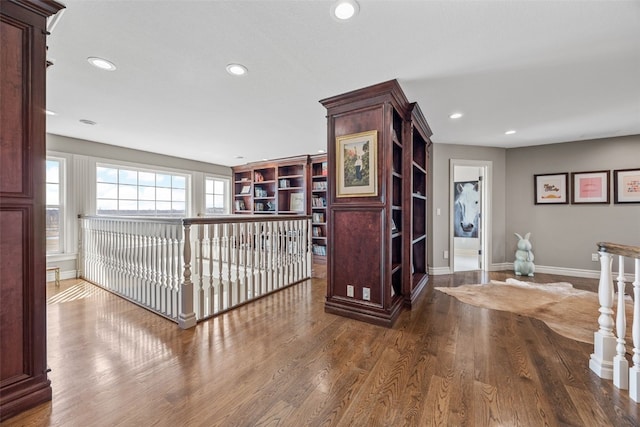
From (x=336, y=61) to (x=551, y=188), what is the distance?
4.59m

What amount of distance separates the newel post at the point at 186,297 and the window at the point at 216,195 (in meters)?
4.17

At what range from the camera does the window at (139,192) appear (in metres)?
4.64

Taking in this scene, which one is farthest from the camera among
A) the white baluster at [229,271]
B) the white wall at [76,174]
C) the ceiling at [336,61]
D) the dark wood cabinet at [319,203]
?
the dark wood cabinet at [319,203]

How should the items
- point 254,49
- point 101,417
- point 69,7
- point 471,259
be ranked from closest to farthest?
point 101,417 < point 69,7 < point 254,49 < point 471,259

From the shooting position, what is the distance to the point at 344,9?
1500 mm

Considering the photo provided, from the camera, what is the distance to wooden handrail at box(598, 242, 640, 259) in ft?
4.69

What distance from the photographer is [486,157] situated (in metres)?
4.66

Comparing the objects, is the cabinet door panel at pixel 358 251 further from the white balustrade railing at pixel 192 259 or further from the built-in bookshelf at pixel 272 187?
the built-in bookshelf at pixel 272 187

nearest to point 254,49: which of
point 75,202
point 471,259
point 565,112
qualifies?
point 565,112

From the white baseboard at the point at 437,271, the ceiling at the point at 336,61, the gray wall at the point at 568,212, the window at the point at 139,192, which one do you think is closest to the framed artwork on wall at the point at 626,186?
the gray wall at the point at 568,212

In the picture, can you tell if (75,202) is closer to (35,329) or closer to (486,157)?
(35,329)

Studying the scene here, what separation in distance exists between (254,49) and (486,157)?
4.41m

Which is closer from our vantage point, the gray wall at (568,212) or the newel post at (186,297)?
the newel post at (186,297)

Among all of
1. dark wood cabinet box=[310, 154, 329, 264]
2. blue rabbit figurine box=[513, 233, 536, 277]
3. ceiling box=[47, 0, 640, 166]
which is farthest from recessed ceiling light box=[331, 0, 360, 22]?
blue rabbit figurine box=[513, 233, 536, 277]
